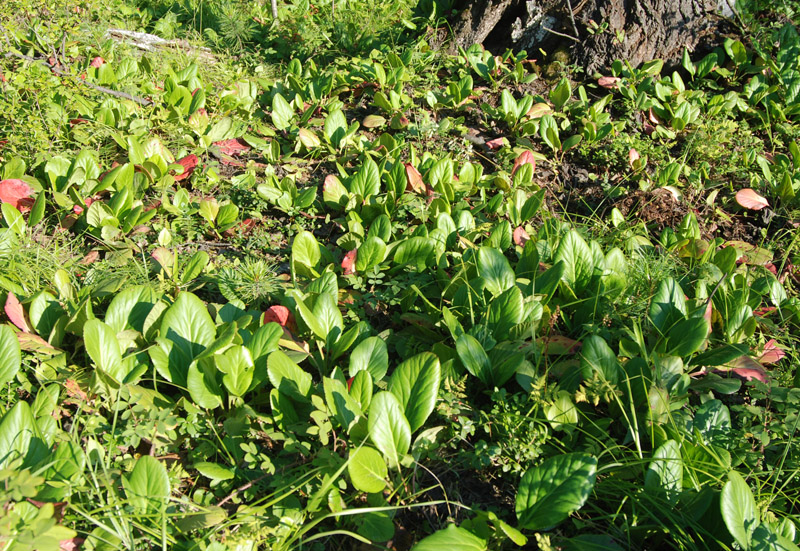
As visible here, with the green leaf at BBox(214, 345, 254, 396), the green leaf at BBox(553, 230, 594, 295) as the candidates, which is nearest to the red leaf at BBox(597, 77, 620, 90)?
the green leaf at BBox(553, 230, 594, 295)

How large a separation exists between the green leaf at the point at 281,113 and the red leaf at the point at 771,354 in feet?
10.7

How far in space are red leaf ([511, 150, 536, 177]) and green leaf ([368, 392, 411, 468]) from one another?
2.11 metres

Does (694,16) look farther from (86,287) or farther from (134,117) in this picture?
(86,287)

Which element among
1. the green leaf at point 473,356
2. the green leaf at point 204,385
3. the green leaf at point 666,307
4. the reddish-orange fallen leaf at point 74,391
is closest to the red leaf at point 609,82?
the green leaf at point 666,307

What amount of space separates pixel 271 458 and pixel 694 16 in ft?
15.9

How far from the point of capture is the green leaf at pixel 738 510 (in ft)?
5.40

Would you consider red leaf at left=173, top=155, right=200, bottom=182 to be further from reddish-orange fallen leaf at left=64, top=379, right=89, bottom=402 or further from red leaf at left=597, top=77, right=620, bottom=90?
red leaf at left=597, top=77, right=620, bottom=90

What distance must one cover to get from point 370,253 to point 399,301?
29 centimetres

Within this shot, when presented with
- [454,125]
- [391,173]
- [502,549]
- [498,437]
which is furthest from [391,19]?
[502,549]

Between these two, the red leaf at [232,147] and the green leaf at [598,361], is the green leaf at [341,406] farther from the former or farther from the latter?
the red leaf at [232,147]

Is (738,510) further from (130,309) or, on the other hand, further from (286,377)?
(130,309)

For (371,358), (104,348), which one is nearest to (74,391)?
(104,348)

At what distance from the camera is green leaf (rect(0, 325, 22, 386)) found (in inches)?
84.2

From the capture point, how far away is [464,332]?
2.50 meters
